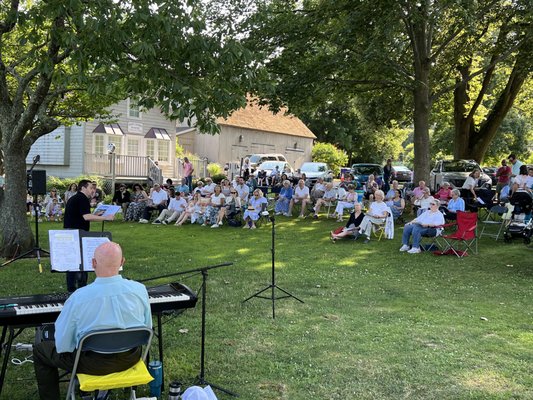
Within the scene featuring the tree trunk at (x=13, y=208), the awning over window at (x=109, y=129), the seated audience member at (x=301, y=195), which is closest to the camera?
the tree trunk at (x=13, y=208)

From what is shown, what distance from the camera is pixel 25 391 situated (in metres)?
4.41

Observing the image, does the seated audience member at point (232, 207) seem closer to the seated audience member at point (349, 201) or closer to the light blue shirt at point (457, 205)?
the seated audience member at point (349, 201)

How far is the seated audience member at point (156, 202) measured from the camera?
1775 cm

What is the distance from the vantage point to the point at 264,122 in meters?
43.3

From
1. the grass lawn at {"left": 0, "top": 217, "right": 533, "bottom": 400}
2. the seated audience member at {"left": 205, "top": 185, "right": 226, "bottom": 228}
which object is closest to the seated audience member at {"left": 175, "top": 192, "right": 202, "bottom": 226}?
the seated audience member at {"left": 205, "top": 185, "right": 226, "bottom": 228}

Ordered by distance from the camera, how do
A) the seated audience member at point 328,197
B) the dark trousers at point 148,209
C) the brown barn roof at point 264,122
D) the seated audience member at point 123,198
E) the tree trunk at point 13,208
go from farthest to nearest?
1. the brown barn roof at point 264,122
2. the seated audience member at point 123,198
3. the seated audience member at point 328,197
4. the dark trousers at point 148,209
5. the tree trunk at point 13,208

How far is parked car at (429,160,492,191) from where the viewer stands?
1990cm

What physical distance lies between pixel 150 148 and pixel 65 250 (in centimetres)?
2356

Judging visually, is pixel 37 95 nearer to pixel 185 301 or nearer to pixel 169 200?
pixel 185 301

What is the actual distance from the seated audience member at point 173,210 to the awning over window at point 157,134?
1208cm

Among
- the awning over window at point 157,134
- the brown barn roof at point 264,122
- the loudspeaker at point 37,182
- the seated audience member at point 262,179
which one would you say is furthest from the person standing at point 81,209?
the brown barn roof at point 264,122

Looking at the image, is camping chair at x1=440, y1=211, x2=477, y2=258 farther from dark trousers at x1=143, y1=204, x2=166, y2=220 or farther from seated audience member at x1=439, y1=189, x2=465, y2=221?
Result: dark trousers at x1=143, y1=204, x2=166, y2=220

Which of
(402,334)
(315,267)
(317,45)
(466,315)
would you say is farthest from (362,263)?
(317,45)

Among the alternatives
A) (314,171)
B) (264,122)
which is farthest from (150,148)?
(264,122)
